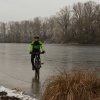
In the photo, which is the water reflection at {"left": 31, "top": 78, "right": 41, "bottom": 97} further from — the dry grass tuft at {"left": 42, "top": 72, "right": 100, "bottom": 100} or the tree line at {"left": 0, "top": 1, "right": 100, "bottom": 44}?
the tree line at {"left": 0, "top": 1, "right": 100, "bottom": 44}

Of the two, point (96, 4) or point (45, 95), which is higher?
point (96, 4)

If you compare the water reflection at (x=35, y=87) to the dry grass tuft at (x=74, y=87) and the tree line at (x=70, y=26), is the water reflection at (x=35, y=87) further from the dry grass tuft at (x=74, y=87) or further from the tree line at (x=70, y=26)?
the tree line at (x=70, y=26)

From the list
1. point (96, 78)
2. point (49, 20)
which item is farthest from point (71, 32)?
point (96, 78)

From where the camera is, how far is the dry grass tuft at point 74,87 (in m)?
7.38

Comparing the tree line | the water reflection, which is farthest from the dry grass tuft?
the tree line

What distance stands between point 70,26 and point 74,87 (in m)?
115

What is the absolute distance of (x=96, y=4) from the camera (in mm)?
116000

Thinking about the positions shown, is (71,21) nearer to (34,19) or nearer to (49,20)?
(49,20)

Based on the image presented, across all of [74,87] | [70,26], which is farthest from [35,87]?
[70,26]

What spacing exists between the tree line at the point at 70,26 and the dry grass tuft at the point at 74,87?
9860 cm

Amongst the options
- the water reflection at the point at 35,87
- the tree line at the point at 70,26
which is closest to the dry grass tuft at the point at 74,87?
the water reflection at the point at 35,87

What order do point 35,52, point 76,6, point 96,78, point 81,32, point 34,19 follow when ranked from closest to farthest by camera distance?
1. point 96,78
2. point 35,52
3. point 81,32
4. point 76,6
5. point 34,19

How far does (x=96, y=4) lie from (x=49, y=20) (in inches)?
1309

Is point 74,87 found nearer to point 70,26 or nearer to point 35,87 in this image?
point 35,87
